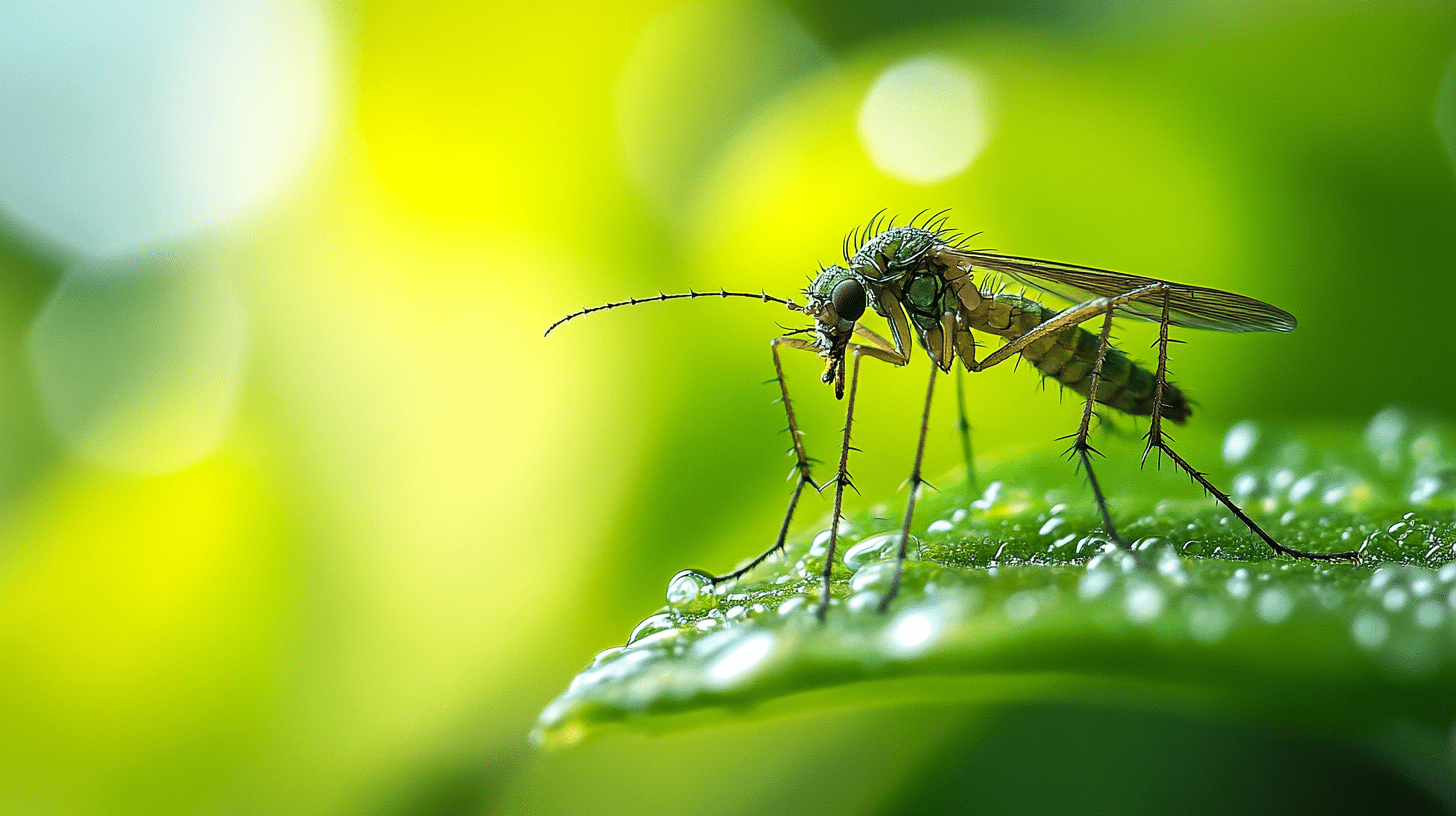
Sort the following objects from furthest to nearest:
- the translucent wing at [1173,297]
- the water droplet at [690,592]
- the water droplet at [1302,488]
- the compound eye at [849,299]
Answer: the compound eye at [849,299], the translucent wing at [1173,297], the water droplet at [1302,488], the water droplet at [690,592]

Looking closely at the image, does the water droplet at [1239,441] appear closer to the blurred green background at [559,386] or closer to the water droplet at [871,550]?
the blurred green background at [559,386]

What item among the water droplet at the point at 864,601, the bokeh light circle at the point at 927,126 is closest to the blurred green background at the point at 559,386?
the bokeh light circle at the point at 927,126

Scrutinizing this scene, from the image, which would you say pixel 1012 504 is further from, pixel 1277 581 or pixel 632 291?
pixel 632 291

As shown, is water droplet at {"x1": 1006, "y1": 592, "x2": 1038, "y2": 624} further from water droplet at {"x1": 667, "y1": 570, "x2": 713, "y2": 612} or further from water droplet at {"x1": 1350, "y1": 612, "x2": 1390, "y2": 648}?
water droplet at {"x1": 667, "y1": 570, "x2": 713, "y2": 612}

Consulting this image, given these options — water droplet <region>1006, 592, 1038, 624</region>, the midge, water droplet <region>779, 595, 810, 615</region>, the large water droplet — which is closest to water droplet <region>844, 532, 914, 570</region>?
the large water droplet

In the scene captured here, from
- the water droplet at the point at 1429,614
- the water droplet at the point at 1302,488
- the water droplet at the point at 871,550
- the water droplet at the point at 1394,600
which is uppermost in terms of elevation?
the water droplet at the point at 871,550

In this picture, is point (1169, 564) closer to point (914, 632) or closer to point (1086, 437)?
point (914, 632)
